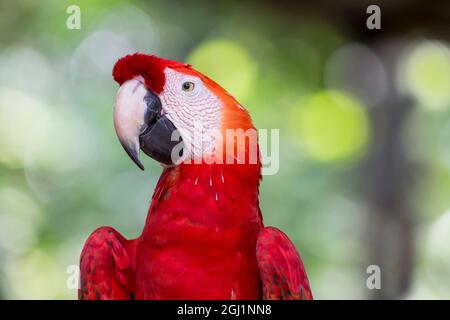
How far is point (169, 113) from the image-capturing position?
0.99 metres

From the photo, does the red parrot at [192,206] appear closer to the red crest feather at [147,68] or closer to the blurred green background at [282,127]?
the red crest feather at [147,68]

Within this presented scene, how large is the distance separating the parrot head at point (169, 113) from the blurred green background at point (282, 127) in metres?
0.63

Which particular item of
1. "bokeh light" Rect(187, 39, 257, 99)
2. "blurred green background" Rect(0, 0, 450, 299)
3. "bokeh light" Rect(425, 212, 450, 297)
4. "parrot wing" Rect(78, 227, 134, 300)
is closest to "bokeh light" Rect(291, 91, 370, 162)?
"blurred green background" Rect(0, 0, 450, 299)

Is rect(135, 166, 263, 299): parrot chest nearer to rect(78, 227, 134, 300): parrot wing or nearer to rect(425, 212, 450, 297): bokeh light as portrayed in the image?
rect(78, 227, 134, 300): parrot wing

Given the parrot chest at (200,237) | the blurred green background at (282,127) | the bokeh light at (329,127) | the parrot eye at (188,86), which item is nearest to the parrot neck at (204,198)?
the parrot chest at (200,237)

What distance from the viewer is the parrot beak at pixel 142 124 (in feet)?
3.19

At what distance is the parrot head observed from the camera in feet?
3.20

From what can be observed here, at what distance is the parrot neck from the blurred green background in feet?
2.08

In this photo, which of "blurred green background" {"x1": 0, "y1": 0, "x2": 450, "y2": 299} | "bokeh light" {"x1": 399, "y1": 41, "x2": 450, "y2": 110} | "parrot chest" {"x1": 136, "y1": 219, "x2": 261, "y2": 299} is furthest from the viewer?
"bokeh light" {"x1": 399, "y1": 41, "x2": 450, "y2": 110}

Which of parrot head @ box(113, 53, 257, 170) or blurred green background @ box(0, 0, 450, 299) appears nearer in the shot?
parrot head @ box(113, 53, 257, 170)

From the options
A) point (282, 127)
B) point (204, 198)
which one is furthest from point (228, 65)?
point (204, 198)

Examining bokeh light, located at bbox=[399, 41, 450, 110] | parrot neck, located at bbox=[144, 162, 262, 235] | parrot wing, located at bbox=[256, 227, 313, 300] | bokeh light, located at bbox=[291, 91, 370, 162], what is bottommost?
parrot wing, located at bbox=[256, 227, 313, 300]
